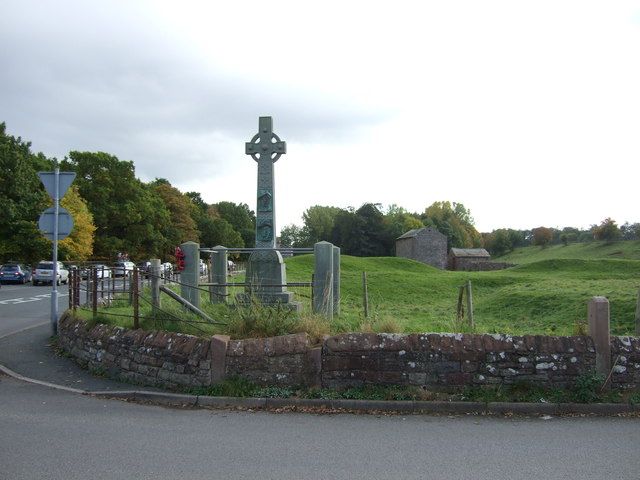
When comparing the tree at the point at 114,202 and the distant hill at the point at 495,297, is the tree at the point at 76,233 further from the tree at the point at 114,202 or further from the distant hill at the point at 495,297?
the distant hill at the point at 495,297

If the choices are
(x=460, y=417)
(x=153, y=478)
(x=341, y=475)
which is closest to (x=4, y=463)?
(x=153, y=478)

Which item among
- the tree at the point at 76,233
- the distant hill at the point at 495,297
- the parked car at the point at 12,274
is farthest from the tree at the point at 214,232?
the parked car at the point at 12,274

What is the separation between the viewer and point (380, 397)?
7262 millimetres

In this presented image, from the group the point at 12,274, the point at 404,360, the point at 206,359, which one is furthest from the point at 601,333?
the point at 12,274

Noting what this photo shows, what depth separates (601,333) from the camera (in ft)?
24.3

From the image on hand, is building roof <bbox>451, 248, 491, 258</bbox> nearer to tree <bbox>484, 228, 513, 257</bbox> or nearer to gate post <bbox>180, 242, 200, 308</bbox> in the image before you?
tree <bbox>484, 228, 513, 257</bbox>

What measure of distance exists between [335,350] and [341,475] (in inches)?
105

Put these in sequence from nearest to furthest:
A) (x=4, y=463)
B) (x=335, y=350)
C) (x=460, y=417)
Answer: (x=4, y=463) < (x=460, y=417) < (x=335, y=350)

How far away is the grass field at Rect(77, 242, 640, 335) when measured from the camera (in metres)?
9.44

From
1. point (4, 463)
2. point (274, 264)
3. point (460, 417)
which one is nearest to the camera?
point (4, 463)

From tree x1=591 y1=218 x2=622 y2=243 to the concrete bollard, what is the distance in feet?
254

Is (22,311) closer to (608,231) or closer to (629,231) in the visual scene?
(608,231)

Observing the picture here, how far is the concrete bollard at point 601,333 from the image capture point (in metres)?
7.34

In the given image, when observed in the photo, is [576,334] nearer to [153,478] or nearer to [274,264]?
[153,478]
